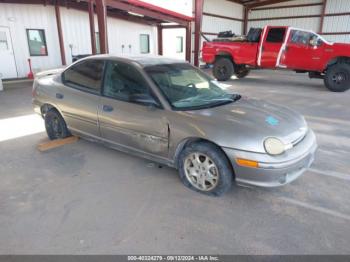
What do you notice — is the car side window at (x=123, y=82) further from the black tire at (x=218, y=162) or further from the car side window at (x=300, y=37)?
the car side window at (x=300, y=37)

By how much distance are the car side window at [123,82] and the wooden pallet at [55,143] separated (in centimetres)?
143

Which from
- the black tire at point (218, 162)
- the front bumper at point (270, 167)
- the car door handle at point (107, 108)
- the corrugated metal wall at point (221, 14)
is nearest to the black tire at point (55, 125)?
the car door handle at point (107, 108)

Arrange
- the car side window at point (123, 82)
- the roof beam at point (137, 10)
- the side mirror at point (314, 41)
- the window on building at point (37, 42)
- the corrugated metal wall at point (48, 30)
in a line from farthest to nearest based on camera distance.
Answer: the window on building at point (37, 42)
the corrugated metal wall at point (48, 30)
the side mirror at point (314, 41)
the roof beam at point (137, 10)
the car side window at point (123, 82)

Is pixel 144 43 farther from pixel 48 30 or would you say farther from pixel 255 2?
pixel 255 2

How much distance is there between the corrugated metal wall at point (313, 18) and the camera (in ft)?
56.8

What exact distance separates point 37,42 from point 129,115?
10.9 metres

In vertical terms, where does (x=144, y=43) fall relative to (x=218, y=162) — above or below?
above

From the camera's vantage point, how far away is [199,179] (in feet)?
9.16

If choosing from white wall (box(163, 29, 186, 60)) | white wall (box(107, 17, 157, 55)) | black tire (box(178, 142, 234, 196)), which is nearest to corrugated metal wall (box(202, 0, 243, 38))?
white wall (box(163, 29, 186, 60))

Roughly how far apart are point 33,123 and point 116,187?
11.2 ft

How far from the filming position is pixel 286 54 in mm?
9430

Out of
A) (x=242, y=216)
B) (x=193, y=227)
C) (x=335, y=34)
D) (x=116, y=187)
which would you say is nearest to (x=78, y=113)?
(x=116, y=187)

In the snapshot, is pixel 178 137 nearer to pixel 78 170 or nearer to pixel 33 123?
pixel 78 170

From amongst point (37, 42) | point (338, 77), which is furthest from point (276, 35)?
point (37, 42)
